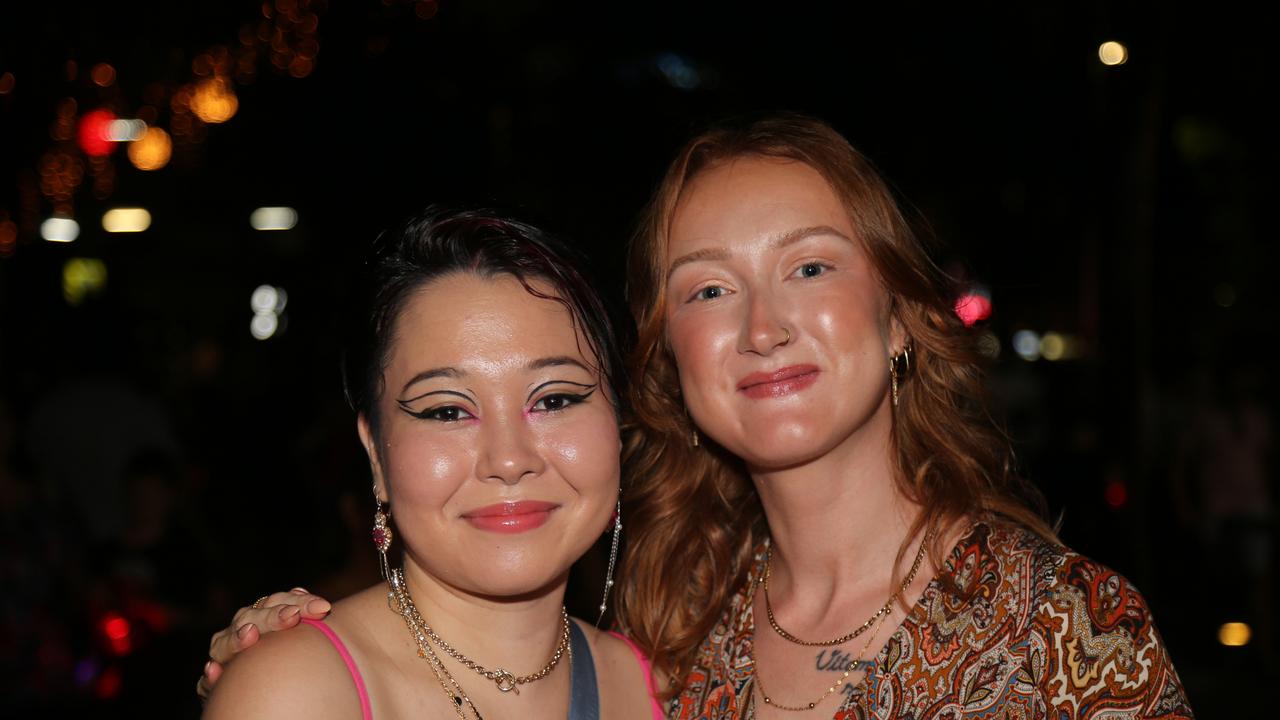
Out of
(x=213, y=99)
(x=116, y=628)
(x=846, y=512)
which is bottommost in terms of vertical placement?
(x=116, y=628)

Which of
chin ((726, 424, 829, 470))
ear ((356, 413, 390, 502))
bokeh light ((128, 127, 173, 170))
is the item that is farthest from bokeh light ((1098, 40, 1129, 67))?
bokeh light ((128, 127, 173, 170))

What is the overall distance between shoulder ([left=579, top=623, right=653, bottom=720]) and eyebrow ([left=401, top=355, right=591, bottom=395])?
0.65 metres

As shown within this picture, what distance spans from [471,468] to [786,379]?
1.98ft

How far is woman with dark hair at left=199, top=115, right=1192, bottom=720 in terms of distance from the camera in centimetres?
201

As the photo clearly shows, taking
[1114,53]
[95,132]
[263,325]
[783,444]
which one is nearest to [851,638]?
[783,444]

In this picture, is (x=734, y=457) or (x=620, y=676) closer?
(x=620, y=676)

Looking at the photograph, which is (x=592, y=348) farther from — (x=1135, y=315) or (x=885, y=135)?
(x=885, y=135)

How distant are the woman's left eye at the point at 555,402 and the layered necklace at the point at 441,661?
17.6 inches

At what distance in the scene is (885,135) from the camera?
8289mm

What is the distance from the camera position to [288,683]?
6.13 ft

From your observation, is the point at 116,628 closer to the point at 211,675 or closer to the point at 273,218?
the point at 211,675

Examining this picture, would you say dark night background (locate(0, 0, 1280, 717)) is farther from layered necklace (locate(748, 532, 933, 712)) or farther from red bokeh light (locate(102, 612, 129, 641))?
layered necklace (locate(748, 532, 933, 712))

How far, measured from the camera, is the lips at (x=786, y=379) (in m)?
2.12

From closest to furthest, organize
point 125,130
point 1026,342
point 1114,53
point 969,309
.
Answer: point 969,309 < point 1114,53 < point 125,130 < point 1026,342
